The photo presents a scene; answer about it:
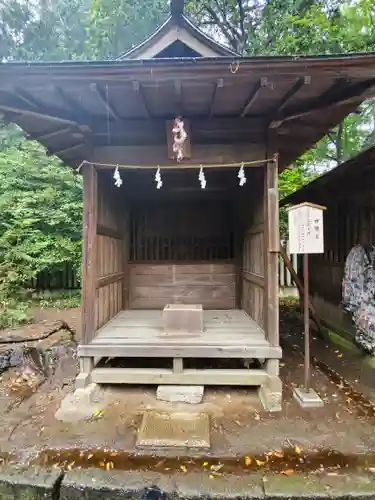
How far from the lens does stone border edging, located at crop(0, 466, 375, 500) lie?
246 centimetres

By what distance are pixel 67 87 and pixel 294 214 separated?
3.07 metres

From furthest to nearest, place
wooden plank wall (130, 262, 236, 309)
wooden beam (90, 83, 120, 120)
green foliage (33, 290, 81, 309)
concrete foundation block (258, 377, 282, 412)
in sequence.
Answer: green foliage (33, 290, 81, 309) < wooden plank wall (130, 262, 236, 309) < concrete foundation block (258, 377, 282, 412) < wooden beam (90, 83, 120, 120)

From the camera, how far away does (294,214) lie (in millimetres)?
4320

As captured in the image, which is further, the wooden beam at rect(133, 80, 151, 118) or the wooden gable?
the wooden gable

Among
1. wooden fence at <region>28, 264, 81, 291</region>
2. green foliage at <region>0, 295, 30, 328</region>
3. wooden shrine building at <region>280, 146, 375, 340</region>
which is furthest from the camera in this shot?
wooden fence at <region>28, 264, 81, 291</region>

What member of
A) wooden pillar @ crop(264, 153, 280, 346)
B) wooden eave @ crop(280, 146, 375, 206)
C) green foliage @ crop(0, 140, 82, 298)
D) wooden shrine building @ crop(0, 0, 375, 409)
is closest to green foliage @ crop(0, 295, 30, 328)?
green foliage @ crop(0, 140, 82, 298)

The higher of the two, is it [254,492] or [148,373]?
[148,373]

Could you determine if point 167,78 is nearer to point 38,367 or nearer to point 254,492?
point 254,492

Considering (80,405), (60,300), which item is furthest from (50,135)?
(60,300)

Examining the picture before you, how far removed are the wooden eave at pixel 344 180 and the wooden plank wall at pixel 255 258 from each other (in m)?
1.46

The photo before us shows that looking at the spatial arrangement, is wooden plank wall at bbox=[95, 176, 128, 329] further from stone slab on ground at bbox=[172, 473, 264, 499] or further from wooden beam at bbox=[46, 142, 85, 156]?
stone slab on ground at bbox=[172, 473, 264, 499]

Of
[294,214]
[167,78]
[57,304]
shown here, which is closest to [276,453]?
[294,214]

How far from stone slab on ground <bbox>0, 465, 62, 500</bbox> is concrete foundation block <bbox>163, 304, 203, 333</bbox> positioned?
228 cm

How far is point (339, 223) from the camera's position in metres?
6.82
